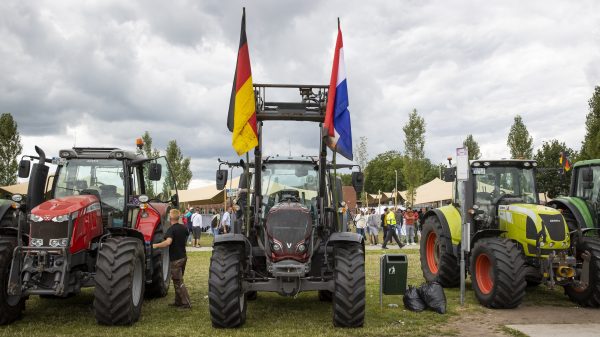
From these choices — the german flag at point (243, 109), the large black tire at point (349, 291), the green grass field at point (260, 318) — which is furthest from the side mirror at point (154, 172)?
the large black tire at point (349, 291)

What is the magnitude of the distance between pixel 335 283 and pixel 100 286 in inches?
114

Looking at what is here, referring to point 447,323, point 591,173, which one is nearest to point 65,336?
point 447,323

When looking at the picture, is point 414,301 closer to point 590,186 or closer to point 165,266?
point 590,186

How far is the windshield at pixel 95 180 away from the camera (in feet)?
28.5

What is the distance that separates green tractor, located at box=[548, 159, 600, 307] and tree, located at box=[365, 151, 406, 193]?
78481mm

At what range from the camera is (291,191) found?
8.72m

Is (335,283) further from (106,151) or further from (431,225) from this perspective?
(431,225)

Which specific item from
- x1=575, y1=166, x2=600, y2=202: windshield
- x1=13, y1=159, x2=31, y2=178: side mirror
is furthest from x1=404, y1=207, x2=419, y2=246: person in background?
x1=13, y1=159, x2=31, y2=178: side mirror

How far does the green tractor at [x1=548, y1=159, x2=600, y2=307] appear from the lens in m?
8.80

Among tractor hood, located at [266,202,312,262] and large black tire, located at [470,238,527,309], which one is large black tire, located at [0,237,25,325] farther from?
large black tire, located at [470,238,527,309]

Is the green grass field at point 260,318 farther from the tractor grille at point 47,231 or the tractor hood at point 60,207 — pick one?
the tractor hood at point 60,207

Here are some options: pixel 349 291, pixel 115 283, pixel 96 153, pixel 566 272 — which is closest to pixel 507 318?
pixel 566 272

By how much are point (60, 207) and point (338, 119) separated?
3819 millimetres

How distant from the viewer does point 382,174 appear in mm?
92750
